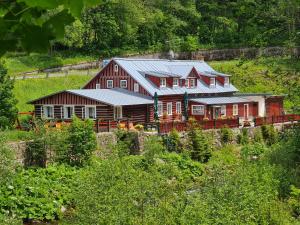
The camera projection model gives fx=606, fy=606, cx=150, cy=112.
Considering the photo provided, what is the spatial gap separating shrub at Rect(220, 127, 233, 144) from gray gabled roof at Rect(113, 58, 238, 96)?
19.7ft

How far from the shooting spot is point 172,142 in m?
35.4

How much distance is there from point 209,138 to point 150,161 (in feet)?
24.5

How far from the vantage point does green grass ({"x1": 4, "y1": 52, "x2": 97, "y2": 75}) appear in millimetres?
55156

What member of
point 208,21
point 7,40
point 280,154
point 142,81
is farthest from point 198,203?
point 208,21

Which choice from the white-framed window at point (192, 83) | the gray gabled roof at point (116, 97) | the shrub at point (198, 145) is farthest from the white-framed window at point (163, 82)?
the shrub at point (198, 145)

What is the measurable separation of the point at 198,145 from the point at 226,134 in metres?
3.66

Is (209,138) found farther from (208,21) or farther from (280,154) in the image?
(208,21)

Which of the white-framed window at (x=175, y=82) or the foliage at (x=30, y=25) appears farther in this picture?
the white-framed window at (x=175, y=82)

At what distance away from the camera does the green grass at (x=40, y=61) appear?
181 feet

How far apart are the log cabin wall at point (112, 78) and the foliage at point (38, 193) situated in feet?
50.6

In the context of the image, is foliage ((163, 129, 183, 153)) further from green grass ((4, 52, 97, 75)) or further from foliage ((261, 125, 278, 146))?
green grass ((4, 52, 97, 75))

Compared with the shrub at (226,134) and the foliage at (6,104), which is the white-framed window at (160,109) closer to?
the shrub at (226,134)

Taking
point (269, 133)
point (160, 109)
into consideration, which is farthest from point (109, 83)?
point (269, 133)

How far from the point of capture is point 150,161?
30953 mm
